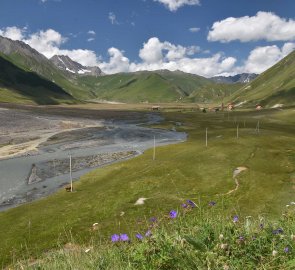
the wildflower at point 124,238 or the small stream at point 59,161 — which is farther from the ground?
the wildflower at point 124,238

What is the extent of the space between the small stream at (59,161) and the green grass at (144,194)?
5.82 meters

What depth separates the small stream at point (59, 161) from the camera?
6519 centimetres

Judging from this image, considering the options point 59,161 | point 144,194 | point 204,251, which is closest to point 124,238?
point 204,251

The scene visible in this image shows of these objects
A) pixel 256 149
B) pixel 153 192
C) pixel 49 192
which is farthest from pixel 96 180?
pixel 256 149

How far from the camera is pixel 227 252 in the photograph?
7.50 m

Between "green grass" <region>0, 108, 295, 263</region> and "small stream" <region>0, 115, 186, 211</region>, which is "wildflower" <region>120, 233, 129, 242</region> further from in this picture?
"small stream" <region>0, 115, 186, 211</region>

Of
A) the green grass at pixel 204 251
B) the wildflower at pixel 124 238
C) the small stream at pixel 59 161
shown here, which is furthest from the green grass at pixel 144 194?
the wildflower at pixel 124 238

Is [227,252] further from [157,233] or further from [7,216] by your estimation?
[7,216]

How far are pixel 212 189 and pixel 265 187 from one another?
7332 mm

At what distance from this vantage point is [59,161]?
305 ft

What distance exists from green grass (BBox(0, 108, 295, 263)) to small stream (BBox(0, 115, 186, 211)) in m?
5.82

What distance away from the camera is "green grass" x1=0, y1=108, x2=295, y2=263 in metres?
40.8

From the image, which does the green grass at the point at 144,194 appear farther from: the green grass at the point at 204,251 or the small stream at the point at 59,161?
the green grass at the point at 204,251

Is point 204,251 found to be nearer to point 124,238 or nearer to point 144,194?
point 124,238
